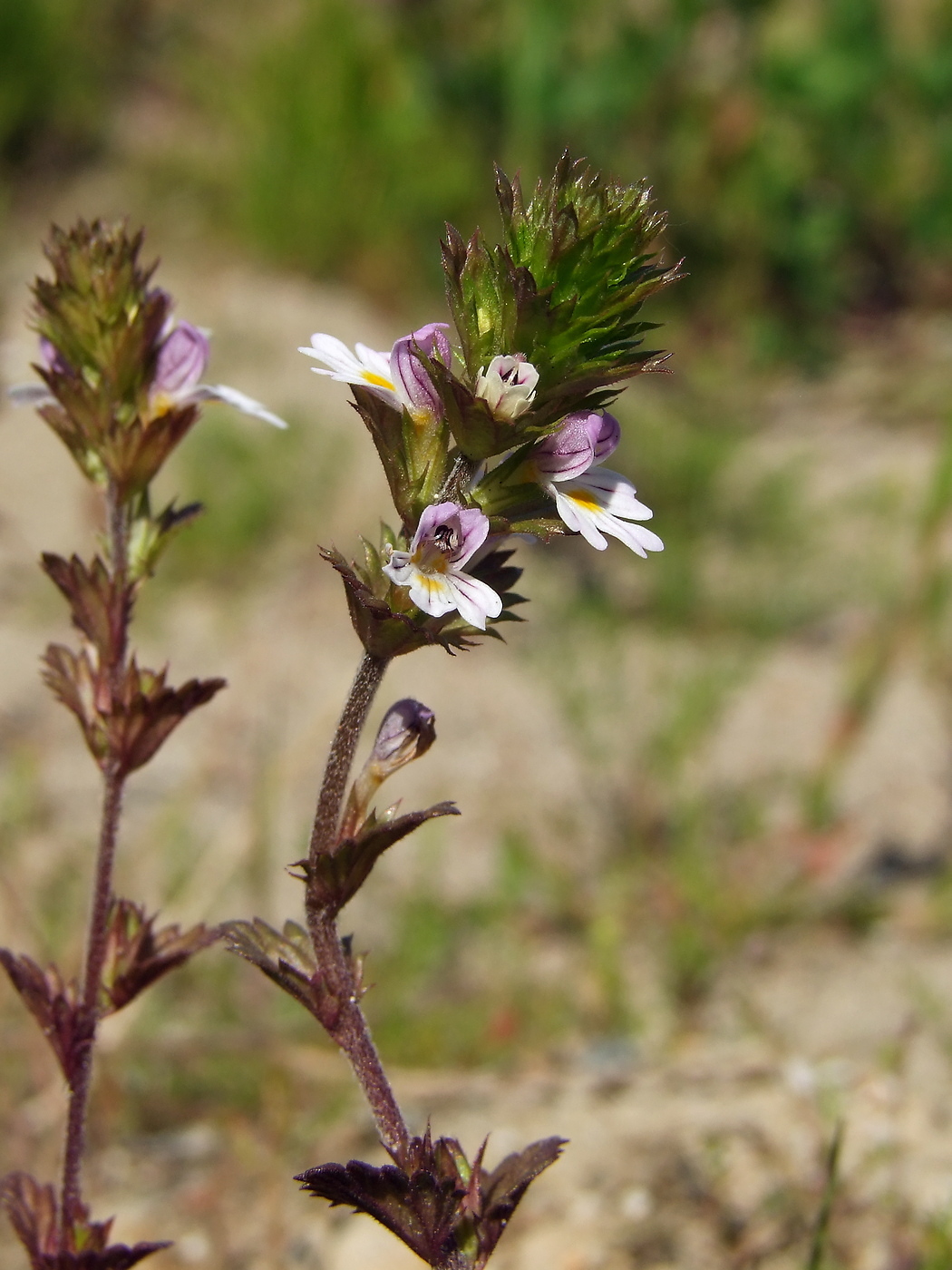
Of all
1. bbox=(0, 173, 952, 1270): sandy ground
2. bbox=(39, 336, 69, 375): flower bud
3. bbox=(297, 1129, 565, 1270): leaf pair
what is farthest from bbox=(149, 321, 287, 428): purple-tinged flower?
bbox=(297, 1129, 565, 1270): leaf pair

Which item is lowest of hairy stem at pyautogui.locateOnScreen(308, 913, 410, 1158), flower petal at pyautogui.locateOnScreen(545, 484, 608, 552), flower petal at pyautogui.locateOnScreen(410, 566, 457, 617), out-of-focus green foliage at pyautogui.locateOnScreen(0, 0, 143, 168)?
hairy stem at pyautogui.locateOnScreen(308, 913, 410, 1158)

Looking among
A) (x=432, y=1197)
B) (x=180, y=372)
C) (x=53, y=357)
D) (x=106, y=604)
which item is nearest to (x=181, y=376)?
(x=180, y=372)

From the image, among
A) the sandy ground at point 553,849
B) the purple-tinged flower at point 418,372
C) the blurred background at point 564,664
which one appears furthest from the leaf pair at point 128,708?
the blurred background at point 564,664

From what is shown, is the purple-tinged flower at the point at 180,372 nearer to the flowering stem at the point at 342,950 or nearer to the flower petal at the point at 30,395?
the flower petal at the point at 30,395

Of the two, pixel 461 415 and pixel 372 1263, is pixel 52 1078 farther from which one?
pixel 461 415

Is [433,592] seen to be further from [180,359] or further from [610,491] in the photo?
[180,359]

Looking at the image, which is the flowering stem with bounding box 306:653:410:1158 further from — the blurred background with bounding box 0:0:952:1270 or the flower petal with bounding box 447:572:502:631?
the blurred background with bounding box 0:0:952:1270
